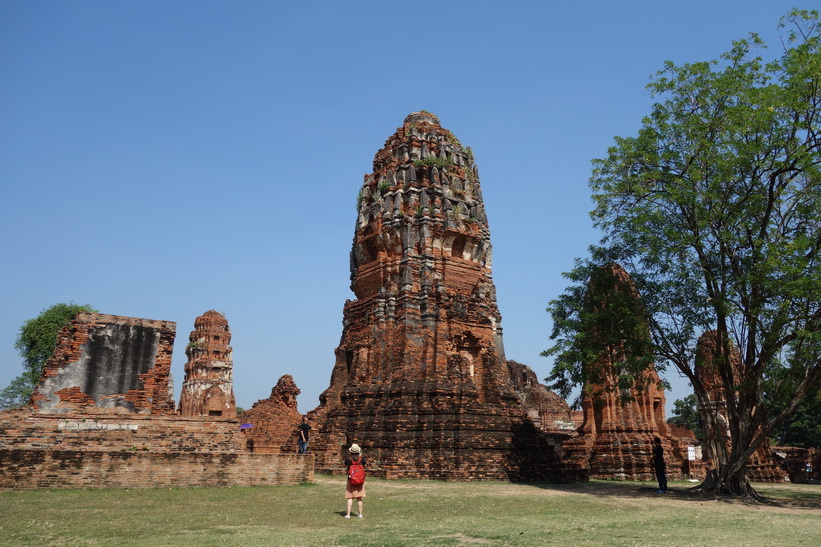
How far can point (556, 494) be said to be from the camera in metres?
13.5

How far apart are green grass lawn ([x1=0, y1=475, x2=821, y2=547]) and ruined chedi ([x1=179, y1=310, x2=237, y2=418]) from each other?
35528mm

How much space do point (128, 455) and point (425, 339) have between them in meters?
9.77

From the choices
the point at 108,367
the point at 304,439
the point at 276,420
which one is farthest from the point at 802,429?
the point at 108,367

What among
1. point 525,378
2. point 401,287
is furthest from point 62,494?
point 525,378

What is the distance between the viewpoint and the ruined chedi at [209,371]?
46.1m

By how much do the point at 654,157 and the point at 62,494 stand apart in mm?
14324

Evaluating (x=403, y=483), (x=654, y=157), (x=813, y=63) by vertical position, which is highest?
(x=813, y=63)

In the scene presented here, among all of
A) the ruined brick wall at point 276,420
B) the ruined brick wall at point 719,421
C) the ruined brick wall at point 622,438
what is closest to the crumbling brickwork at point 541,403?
the ruined brick wall at point 719,421

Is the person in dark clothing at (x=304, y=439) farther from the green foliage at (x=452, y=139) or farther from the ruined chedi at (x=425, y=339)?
the green foliage at (x=452, y=139)

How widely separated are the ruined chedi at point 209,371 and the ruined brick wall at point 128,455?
32.3m

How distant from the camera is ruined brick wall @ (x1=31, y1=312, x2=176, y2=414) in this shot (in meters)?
15.1

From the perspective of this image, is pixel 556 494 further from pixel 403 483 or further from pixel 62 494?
pixel 62 494

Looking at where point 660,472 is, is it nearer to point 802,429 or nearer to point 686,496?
point 686,496

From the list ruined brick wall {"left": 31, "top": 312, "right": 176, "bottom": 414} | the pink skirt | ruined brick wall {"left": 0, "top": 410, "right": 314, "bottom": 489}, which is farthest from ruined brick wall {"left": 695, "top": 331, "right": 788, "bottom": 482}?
ruined brick wall {"left": 31, "top": 312, "right": 176, "bottom": 414}
